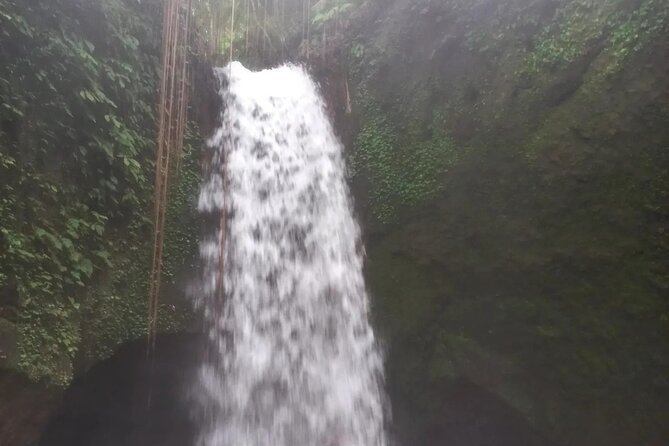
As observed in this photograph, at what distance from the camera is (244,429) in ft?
17.7

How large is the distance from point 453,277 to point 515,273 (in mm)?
706

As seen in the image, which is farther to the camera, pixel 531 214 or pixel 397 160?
pixel 397 160

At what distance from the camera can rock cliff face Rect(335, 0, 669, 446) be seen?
13.9ft

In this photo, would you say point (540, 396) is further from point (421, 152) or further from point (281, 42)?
point (281, 42)

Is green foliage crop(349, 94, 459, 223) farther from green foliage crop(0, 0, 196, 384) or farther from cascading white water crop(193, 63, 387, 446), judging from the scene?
green foliage crop(0, 0, 196, 384)

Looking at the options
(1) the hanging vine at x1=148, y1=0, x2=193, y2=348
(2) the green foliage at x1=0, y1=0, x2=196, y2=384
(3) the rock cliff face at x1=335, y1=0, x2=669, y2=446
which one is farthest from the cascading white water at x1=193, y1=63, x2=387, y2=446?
(2) the green foliage at x1=0, y1=0, x2=196, y2=384

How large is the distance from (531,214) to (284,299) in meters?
3.03

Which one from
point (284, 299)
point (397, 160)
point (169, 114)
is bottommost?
point (284, 299)

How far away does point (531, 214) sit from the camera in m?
4.84

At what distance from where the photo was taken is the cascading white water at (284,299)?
5.48m

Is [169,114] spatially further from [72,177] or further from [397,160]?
[397,160]

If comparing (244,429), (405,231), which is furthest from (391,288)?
(244,429)

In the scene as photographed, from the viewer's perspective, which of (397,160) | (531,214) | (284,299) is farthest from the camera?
(397,160)

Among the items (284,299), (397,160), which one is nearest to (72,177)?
(284,299)
